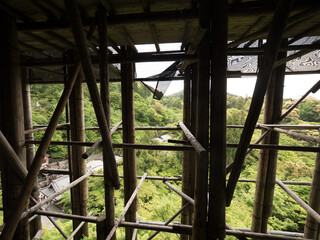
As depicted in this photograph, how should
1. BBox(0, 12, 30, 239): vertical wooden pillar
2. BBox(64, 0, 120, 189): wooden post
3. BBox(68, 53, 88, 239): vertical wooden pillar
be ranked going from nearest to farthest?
1. BBox(64, 0, 120, 189): wooden post
2. BBox(0, 12, 30, 239): vertical wooden pillar
3. BBox(68, 53, 88, 239): vertical wooden pillar

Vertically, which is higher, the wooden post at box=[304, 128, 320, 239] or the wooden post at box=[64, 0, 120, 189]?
the wooden post at box=[64, 0, 120, 189]

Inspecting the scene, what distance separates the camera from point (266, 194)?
15.9ft

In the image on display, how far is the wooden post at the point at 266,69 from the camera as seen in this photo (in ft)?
5.42

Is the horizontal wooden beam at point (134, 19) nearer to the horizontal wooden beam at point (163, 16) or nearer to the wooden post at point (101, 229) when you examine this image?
the horizontal wooden beam at point (163, 16)

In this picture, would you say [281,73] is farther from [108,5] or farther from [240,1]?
[108,5]

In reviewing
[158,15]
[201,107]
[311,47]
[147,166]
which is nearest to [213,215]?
[201,107]

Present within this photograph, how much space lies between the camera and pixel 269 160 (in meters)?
4.73

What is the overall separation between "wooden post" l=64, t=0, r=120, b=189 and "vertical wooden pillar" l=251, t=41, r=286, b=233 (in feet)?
15.7

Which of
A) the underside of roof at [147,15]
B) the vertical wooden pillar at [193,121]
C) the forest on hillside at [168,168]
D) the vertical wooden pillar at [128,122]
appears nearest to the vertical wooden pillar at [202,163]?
the underside of roof at [147,15]

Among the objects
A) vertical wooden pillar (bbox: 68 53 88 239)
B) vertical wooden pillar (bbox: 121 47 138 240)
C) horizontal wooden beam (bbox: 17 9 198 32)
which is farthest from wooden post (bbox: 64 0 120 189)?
vertical wooden pillar (bbox: 68 53 88 239)

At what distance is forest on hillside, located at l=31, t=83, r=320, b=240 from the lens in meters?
8.81

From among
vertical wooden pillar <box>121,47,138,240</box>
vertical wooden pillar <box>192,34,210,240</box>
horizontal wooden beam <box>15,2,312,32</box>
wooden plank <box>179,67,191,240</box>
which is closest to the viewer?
vertical wooden pillar <box>192,34,210,240</box>

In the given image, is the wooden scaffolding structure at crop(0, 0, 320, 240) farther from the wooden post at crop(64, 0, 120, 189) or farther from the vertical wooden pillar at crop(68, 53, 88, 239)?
the vertical wooden pillar at crop(68, 53, 88, 239)

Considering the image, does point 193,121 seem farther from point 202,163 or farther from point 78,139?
point 78,139
